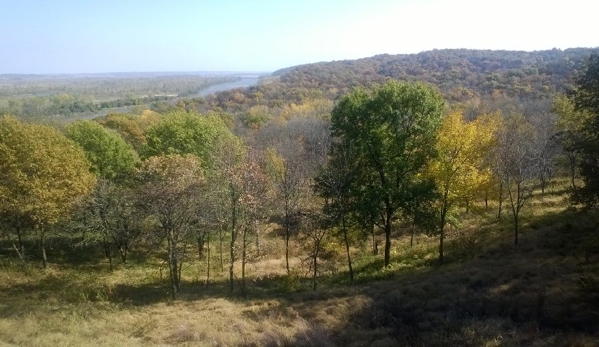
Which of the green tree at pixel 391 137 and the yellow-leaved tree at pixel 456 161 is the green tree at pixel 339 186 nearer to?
the green tree at pixel 391 137

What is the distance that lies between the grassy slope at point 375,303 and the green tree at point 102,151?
10816 millimetres

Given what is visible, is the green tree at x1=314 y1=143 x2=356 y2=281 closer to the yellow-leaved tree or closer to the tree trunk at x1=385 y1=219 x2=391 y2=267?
the tree trunk at x1=385 y1=219 x2=391 y2=267

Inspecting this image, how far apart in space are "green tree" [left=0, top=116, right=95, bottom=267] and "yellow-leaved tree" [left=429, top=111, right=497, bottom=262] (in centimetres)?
2192

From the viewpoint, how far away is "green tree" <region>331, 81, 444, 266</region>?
2141cm

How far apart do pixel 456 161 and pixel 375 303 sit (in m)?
8.91

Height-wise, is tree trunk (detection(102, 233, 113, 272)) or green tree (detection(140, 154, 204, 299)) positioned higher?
green tree (detection(140, 154, 204, 299))

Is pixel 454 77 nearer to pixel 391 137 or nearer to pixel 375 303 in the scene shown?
pixel 391 137

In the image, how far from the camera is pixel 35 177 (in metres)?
24.8

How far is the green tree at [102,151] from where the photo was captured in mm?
35000

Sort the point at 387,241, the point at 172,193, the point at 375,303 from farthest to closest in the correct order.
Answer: the point at 387,241, the point at 172,193, the point at 375,303

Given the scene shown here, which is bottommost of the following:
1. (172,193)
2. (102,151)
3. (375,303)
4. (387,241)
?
(375,303)

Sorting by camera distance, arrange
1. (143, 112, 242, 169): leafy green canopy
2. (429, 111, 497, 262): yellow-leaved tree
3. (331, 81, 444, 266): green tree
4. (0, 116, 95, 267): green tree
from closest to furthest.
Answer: (429, 111, 497, 262): yellow-leaved tree, (331, 81, 444, 266): green tree, (0, 116, 95, 267): green tree, (143, 112, 242, 169): leafy green canopy

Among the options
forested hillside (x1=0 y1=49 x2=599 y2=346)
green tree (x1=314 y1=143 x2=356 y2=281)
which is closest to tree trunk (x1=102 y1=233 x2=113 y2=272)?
forested hillside (x1=0 y1=49 x2=599 y2=346)

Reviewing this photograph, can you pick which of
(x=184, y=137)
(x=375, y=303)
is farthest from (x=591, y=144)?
(x=184, y=137)
